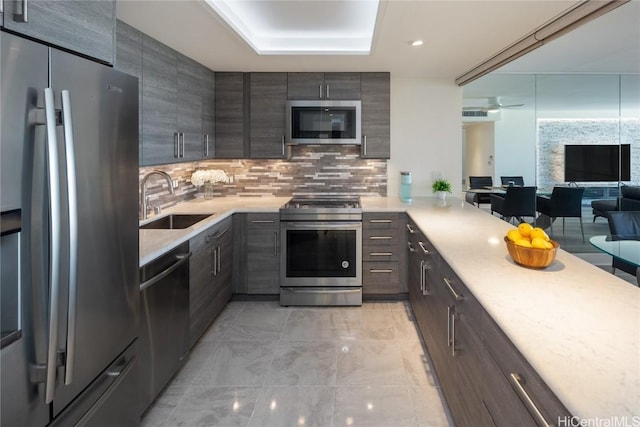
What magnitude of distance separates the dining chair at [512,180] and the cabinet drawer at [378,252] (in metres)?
3.15

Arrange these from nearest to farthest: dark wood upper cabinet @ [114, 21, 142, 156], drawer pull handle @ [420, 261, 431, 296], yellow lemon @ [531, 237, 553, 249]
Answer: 1. yellow lemon @ [531, 237, 553, 249]
2. dark wood upper cabinet @ [114, 21, 142, 156]
3. drawer pull handle @ [420, 261, 431, 296]

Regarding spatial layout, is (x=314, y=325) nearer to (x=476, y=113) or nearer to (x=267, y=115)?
(x=267, y=115)

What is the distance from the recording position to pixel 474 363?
169 centimetres

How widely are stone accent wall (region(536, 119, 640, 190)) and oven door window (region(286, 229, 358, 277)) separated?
11.2ft

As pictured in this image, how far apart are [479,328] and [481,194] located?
6.00 meters

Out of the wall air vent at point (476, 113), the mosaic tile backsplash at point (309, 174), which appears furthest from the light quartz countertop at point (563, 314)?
the wall air vent at point (476, 113)

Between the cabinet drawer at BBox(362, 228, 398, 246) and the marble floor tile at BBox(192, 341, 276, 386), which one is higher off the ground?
the cabinet drawer at BBox(362, 228, 398, 246)

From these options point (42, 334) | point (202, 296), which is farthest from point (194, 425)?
point (42, 334)

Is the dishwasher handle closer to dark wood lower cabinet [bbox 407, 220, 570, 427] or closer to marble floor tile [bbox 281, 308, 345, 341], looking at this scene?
marble floor tile [bbox 281, 308, 345, 341]

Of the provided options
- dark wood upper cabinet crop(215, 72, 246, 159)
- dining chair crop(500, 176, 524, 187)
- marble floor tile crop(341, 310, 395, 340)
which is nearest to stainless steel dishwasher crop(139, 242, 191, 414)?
marble floor tile crop(341, 310, 395, 340)

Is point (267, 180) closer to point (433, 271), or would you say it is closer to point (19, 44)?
point (433, 271)

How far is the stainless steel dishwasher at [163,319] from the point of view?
2.20 metres

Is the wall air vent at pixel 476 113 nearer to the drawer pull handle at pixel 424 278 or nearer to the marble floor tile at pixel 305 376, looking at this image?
the marble floor tile at pixel 305 376

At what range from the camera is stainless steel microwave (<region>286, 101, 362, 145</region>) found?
14.5 feet
